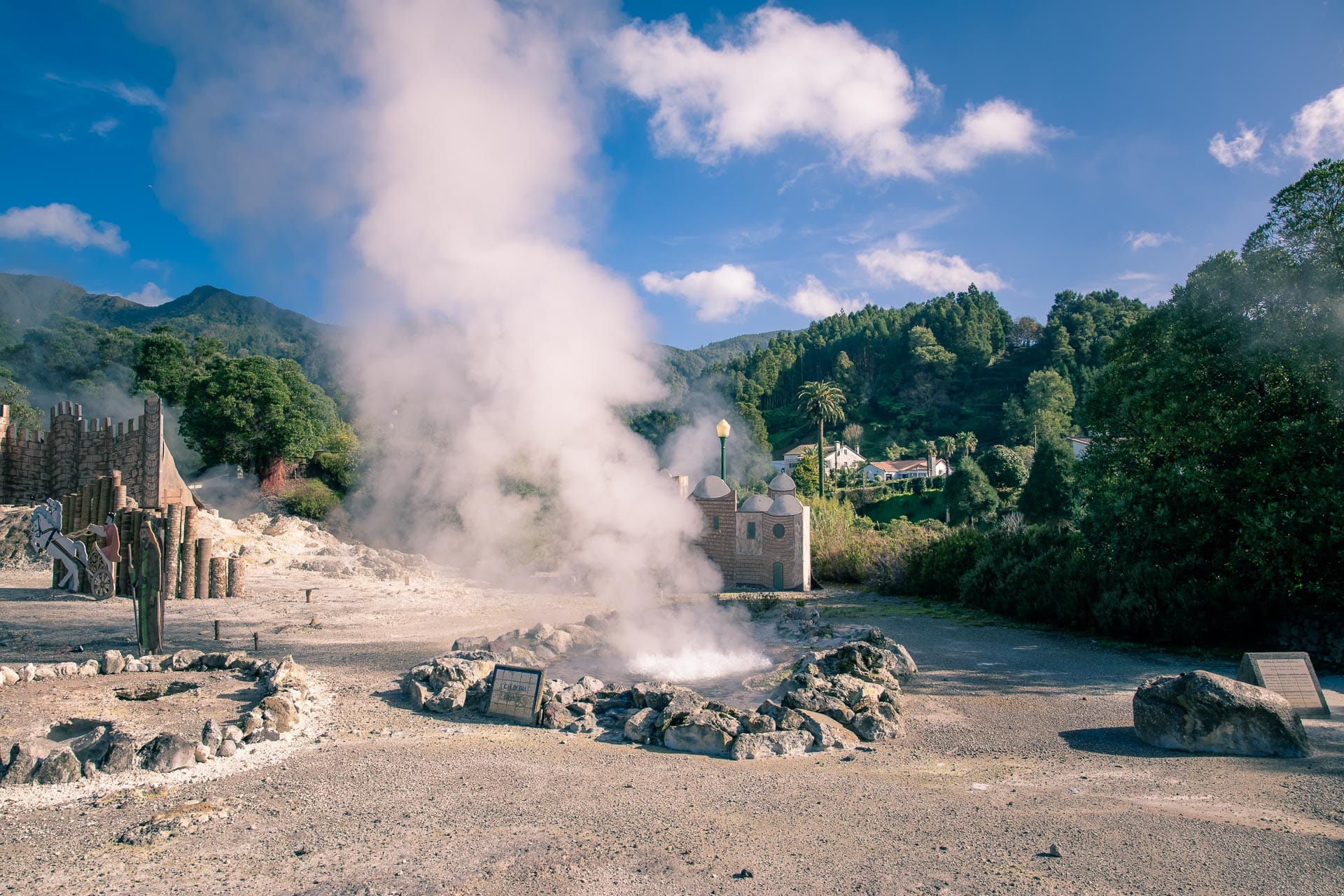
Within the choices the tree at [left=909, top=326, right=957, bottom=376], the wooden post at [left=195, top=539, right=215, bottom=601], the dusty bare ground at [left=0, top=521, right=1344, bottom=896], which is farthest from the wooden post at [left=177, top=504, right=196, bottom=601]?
the tree at [left=909, top=326, right=957, bottom=376]

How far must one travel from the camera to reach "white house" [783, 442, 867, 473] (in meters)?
75.5

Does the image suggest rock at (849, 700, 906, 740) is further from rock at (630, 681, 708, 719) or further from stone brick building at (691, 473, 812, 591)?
stone brick building at (691, 473, 812, 591)

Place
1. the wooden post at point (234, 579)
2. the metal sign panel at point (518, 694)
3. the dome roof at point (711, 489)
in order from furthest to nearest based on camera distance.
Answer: the dome roof at point (711, 489) → the wooden post at point (234, 579) → the metal sign panel at point (518, 694)

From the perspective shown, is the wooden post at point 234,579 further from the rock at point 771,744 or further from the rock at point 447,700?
the rock at point 771,744

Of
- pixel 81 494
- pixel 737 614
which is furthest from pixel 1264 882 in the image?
pixel 81 494

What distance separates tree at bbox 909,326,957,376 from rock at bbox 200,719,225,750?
106 metres

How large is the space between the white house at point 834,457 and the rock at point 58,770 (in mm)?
65599

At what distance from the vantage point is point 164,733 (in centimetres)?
862

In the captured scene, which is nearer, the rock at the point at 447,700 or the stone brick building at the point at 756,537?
the rock at the point at 447,700

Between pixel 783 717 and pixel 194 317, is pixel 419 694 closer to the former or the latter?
pixel 783 717

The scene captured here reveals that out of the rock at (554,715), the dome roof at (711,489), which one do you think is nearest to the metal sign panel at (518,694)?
the rock at (554,715)

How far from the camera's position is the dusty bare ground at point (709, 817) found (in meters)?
5.78

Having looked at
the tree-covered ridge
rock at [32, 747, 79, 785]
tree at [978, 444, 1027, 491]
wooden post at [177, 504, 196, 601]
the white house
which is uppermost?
the tree-covered ridge

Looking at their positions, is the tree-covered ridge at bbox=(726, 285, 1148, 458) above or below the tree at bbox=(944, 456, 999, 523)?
above
